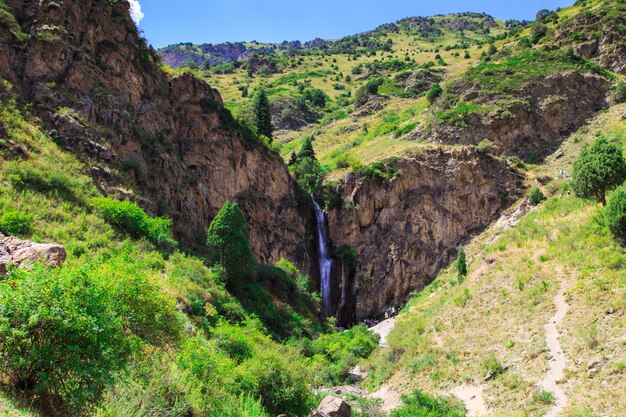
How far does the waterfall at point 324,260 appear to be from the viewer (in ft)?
138

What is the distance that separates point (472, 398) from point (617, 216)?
39.4 feet

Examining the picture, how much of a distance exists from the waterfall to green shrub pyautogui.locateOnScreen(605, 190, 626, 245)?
27.5 meters

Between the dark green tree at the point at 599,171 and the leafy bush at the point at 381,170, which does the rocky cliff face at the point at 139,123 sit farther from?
the dark green tree at the point at 599,171

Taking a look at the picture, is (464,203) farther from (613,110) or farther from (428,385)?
(428,385)

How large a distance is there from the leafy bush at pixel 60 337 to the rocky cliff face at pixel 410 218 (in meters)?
36.1

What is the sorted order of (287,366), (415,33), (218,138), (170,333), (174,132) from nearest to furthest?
(170,333) → (287,366) → (174,132) → (218,138) → (415,33)

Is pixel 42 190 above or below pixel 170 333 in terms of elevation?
above

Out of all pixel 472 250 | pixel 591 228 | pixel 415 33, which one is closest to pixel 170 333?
pixel 591 228

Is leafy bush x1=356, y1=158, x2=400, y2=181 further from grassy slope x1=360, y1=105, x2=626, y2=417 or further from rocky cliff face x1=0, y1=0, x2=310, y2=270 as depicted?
grassy slope x1=360, y1=105, x2=626, y2=417

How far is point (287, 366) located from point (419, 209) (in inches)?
1319

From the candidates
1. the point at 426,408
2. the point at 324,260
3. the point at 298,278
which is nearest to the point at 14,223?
the point at 426,408

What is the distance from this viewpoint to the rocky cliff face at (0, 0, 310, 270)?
26.0 metres

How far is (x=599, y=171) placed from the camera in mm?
26094

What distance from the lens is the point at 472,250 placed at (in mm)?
42156
